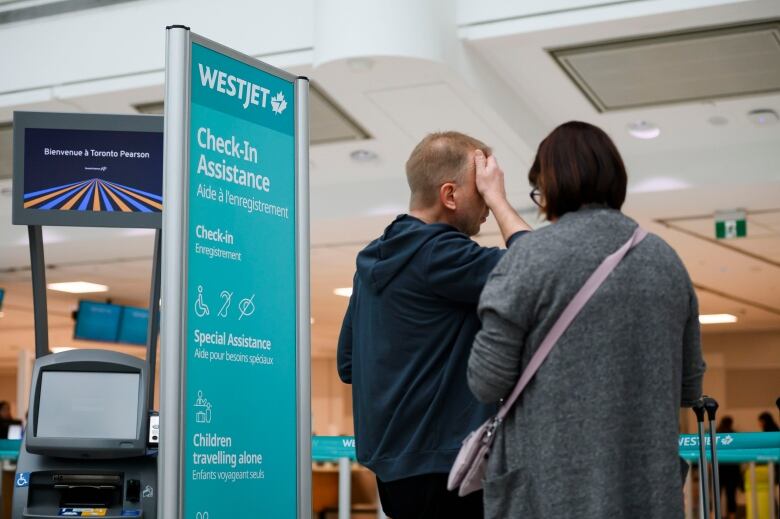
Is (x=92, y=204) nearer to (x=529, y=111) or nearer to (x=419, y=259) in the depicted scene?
(x=419, y=259)

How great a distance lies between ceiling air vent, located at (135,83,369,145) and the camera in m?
8.12

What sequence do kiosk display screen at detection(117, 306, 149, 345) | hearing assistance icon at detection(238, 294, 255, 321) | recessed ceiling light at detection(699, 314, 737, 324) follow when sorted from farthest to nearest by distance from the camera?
recessed ceiling light at detection(699, 314, 737, 324)
kiosk display screen at detection(117, 306, 149, 345)
hearing assistance icon at detection(238, 294, 255, 321)

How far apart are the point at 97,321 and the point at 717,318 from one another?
10311mm

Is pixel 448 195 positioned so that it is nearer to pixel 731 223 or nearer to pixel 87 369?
pixel 87 369

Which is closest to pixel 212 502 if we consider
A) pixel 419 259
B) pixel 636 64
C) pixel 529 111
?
pixel 419 259

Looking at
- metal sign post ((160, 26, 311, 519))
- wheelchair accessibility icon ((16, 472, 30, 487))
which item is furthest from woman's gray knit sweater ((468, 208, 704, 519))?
wheelchair accessibility icon ((16, 472, 30, 487))

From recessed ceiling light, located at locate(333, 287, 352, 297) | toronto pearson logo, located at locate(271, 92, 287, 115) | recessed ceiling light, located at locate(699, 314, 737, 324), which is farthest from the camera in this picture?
recessed ceiling light, located at locate(699, 314, 737, 324)

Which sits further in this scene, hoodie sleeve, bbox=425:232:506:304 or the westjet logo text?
the westjet logo text

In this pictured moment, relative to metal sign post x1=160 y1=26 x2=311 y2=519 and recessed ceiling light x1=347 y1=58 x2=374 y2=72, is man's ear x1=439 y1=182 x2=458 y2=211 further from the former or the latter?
recessed ceiling light x1=347 y1=58 x2=374 y2=72

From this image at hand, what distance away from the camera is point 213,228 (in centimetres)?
301

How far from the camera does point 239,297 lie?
307 centimetres

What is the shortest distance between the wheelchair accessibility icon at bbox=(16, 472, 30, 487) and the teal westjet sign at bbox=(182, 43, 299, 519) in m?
0.97

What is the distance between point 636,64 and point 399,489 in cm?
566

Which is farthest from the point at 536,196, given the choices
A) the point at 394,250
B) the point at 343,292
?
the point at 343,292
